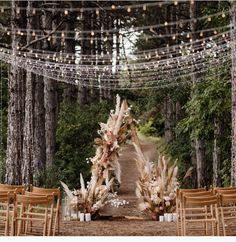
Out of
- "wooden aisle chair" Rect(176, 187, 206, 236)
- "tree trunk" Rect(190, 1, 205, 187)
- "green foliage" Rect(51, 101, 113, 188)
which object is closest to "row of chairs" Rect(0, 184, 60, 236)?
"wooden aisle chair" Rect(176, 187, 206, 236)

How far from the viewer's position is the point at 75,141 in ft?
45.5

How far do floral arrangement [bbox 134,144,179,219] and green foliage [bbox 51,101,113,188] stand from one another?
4019 mm

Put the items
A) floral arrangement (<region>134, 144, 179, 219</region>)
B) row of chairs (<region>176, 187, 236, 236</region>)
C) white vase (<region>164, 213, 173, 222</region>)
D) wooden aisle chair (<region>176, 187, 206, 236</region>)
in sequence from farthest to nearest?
1. floral arrangement (<region>134, 144, 179, 219</region>)
2. white vase (<region>164, 213, 173, 222</region>)
3. wooden aisle chair (<region>176, 187, 206, 236</region>)
4. row of chairs (<region>176, 187, 236, 236</region>)

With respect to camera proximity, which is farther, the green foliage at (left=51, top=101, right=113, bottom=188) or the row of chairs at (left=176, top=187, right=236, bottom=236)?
the green foliage at (left=51, top=101, right=113, bottom=188)

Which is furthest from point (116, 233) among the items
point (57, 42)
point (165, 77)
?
point (57, 42)

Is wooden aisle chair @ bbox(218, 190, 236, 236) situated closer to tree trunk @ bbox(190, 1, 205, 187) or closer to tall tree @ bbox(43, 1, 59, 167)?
tree trunk @ bbox(190, 1, 205, 187)

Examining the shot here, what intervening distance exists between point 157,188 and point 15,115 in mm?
2718

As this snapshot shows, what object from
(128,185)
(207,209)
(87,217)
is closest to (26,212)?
(207,209)

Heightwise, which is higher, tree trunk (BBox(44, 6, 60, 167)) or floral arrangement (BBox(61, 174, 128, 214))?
tree trunk (BBox(44, 6, 60, 167))

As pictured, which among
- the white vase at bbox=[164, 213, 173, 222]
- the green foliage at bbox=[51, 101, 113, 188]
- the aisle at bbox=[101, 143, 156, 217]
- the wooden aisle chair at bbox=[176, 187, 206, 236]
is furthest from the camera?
the green foliage at bbox=[51, 101, 113, 188]

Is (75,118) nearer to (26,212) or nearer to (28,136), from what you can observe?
(28,136)

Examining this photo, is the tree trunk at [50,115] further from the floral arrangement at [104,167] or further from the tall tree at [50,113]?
the floral arrangement at [104,167]

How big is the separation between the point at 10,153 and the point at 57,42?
615 cm

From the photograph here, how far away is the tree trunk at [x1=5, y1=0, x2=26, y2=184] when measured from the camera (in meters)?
9.62
